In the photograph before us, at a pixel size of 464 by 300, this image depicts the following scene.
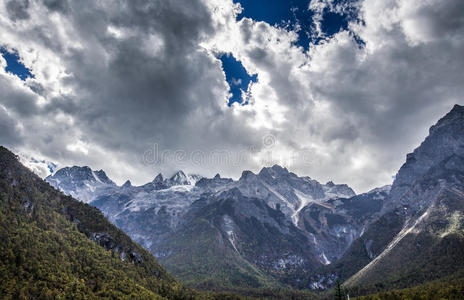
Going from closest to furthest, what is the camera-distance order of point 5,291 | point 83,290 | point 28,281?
point 5,291
point 28,281
point 83,290

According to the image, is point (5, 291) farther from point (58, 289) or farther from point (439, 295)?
point (439, 295)

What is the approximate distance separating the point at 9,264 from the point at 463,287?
918 ft

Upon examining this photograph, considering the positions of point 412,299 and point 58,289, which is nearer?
point 58,289

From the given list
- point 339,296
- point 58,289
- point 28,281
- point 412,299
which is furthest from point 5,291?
point 412,299

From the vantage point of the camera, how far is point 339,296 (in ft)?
512

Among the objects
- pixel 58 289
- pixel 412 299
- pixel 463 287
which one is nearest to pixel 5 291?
pixel 58 289

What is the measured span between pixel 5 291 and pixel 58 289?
27631 mm

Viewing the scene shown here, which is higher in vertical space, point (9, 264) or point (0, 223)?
point (0, 223)

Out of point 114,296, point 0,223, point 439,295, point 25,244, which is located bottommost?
point 114,296

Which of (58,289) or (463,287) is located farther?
(463,287)

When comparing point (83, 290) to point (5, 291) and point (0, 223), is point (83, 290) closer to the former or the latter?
point (5, 291)

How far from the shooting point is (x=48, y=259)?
19312cm

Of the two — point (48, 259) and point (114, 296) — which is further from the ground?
point (48, 259)

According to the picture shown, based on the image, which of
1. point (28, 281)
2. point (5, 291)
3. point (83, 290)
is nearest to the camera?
point (5, 291)
